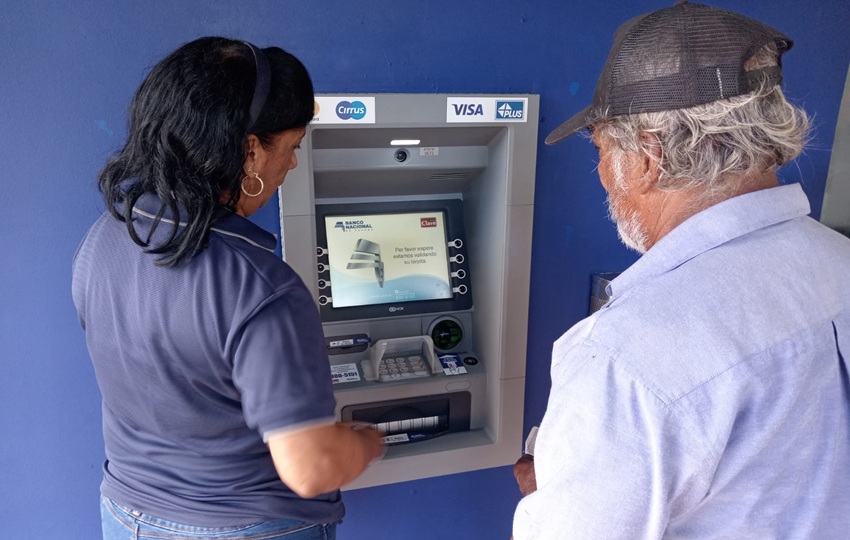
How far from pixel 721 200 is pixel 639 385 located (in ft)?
1.30

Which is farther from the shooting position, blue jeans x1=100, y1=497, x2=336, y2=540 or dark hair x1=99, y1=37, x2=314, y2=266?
blue jeans x1=100, y1=497, x2=336, y2=540

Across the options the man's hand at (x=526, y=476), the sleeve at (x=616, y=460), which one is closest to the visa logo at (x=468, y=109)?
the man's hand at (x=526, y=476)

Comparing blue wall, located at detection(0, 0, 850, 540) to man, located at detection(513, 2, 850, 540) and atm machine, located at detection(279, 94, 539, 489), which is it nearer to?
atm machine, located at detection(279, 94, 539, 489)

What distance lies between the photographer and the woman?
3.96 ft

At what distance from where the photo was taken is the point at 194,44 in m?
1.27

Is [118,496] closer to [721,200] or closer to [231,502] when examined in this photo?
[231,502]

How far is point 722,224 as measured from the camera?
101 cm

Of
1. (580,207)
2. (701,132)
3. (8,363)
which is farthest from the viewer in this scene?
(580,207)

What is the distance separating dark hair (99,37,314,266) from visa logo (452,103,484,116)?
30.9 inches

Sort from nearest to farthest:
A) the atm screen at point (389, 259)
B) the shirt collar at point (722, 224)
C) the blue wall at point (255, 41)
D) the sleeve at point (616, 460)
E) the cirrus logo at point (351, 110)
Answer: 1. the sleeve at point (616, 460)
2. the shirt collar at point (722, 224)
3. the blue wall at point (255, 41)
4. the cirrus logo at point (351, 110)
5. the atm screen at point (389, 259)

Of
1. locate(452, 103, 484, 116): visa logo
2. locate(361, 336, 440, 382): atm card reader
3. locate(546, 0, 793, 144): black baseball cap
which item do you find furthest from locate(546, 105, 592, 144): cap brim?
locate(361, 336, 440, 382): atm card reader

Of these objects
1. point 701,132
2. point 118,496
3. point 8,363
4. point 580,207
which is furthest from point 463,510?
point 701,132

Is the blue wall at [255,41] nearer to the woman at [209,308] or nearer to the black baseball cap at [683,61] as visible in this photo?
the woman at [209,308]

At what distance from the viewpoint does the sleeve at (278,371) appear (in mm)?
1196
